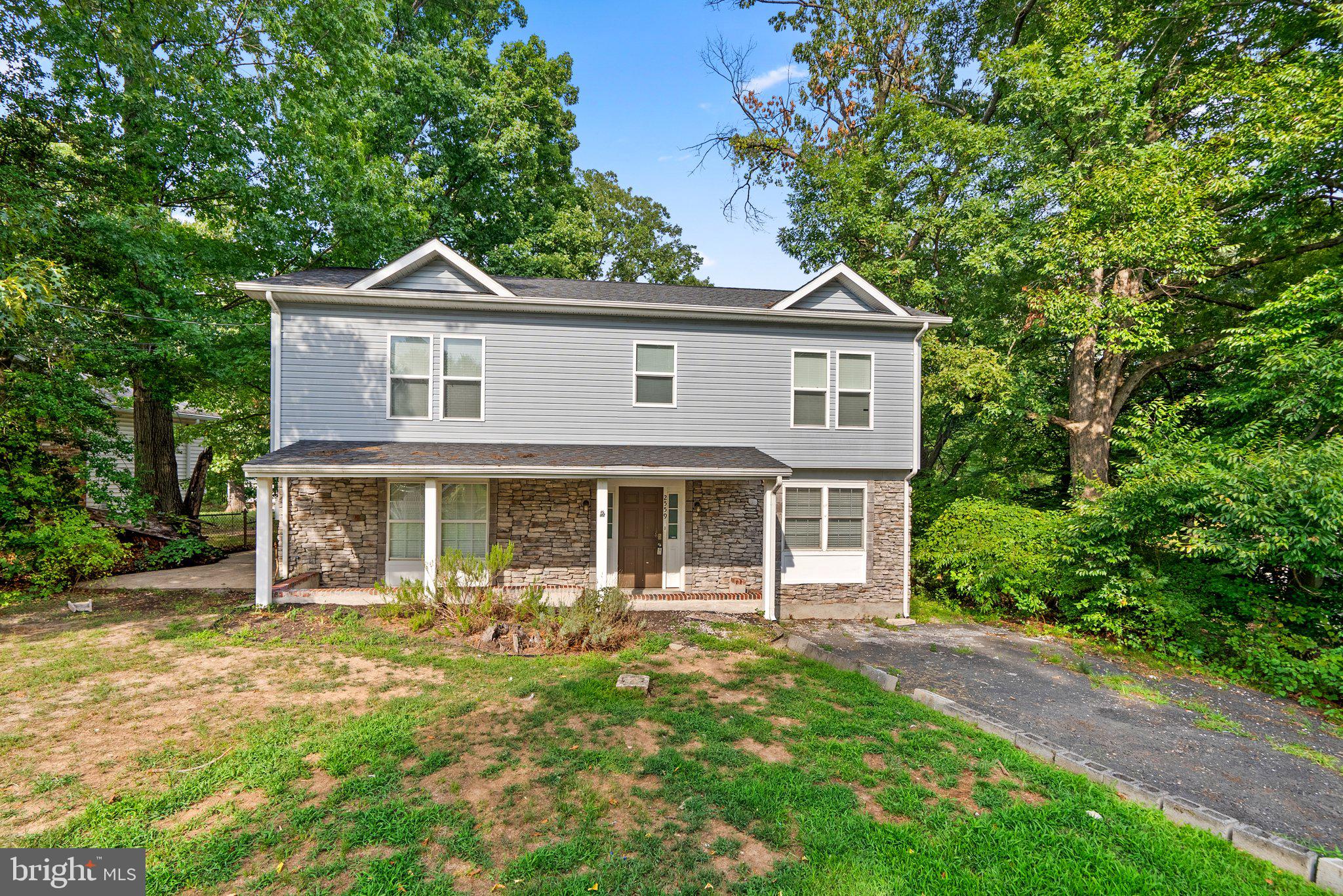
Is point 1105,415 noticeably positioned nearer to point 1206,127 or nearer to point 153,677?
point 1206,127

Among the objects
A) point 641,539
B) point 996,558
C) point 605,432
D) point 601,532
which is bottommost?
point 996,558

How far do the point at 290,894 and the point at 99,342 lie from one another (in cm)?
1202

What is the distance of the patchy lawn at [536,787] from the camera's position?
3186 millimetres

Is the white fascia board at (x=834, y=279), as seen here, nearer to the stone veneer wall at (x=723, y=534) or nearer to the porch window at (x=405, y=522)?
the stone veneer wall at (x=723, y=534)

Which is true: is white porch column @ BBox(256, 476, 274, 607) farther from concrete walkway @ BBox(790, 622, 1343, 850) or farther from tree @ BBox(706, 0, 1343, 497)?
tree @ BBox(706, 0, 1343, 497)

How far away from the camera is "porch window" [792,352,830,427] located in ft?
33.5

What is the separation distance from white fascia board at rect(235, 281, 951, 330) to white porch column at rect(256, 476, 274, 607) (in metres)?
3.30

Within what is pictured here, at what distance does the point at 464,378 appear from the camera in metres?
9.42

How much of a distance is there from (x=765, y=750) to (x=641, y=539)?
18.2 ft

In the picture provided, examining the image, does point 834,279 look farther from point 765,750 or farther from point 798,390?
point 765,750

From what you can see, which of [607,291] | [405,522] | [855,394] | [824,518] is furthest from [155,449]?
[855,394]

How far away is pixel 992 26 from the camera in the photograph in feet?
48.5

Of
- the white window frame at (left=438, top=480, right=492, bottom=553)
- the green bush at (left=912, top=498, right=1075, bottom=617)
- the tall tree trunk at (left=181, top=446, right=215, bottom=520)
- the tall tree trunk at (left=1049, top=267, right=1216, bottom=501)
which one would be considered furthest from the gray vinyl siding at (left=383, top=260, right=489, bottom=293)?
the tall tree trunk at (left=1049, top=267, right=1216, bottom=501)

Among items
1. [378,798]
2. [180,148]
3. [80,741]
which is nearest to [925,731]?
[378,798]
